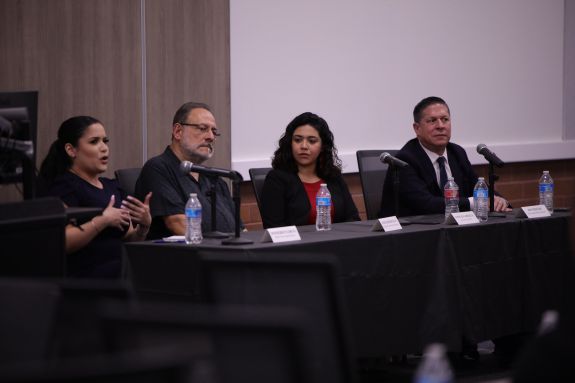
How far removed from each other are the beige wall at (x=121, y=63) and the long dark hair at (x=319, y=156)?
29.1 inches

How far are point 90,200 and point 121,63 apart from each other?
1.15 metres

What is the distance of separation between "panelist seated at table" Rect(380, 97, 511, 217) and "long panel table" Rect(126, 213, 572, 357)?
0.40m

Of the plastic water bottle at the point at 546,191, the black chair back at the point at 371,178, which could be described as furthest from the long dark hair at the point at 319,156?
the plastic water bottle at the point at 546,191

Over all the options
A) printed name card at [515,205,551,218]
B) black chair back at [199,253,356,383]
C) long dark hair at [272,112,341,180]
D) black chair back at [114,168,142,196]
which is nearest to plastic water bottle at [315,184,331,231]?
long dark hair at [272,112,341,180]

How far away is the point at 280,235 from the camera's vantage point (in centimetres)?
364

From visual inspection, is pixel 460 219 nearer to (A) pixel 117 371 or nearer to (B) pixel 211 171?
(B) pixel 211 171

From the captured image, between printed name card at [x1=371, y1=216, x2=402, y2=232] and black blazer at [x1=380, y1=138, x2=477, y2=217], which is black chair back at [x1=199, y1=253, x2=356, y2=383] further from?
black blazer at [x1=380, y1=138, x2=477, y2=217]

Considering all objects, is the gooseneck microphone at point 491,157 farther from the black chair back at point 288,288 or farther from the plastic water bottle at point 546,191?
the black chair back at point 288,288

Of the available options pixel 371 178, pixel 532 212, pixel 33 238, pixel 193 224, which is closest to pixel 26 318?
pixel 33 238

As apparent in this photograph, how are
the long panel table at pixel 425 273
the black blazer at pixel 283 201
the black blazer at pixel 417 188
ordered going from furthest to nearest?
the black blazer at pixel 417 188 → the black blazer at pixel 283 201 → the long panel table at pixel 425 273

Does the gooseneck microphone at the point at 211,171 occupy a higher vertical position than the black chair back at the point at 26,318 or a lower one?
higher

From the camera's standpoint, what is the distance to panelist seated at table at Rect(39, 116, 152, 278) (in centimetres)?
380

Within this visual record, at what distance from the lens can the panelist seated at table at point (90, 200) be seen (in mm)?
3799

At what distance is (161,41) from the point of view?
5023 mm
